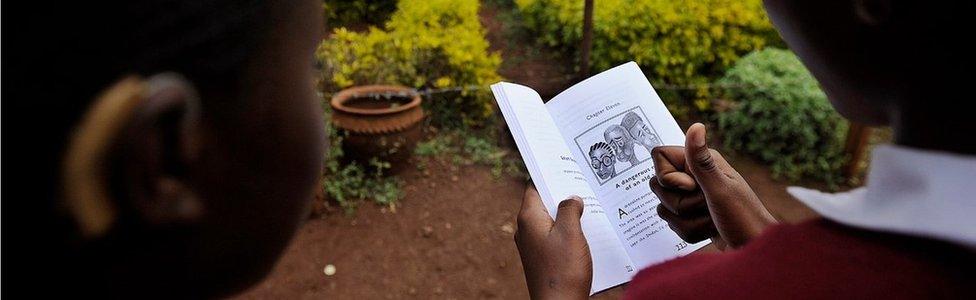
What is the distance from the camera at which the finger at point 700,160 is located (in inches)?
56.0

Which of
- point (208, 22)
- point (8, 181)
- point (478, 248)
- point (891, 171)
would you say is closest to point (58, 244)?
point (8, 181)

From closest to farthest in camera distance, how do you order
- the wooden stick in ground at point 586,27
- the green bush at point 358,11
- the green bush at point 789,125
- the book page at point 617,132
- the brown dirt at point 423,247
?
the book page at point 617,132, the brown dirt at point 423,247, the wooden stick in ground at point 586,27, the green bush at point 789,125, the green bush at point 358,11

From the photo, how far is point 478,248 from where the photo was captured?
12.0ft

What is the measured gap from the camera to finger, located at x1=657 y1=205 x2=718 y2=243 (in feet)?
5.04

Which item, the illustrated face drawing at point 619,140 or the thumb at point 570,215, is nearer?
the thumb at point 570,215

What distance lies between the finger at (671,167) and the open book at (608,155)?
7 centimetres

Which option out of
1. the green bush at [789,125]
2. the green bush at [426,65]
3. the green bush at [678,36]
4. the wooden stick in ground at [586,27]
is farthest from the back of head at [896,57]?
the green bush at [678,36]

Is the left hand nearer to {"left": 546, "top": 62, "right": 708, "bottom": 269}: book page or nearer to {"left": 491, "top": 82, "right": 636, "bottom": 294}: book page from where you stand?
{"left": 491, "top": 82, "right": 636, "bottom": 294}: book page

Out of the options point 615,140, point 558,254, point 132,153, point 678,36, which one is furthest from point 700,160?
point 678,36

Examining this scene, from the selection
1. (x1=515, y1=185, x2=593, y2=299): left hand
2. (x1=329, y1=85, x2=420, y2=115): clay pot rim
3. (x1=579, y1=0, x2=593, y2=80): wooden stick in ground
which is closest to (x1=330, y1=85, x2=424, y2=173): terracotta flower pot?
(x1=329, y1=85, x2=420, y2=115): clay pot rim

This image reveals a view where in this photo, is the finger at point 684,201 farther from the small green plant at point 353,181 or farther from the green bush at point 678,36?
the green bush at point 678,36

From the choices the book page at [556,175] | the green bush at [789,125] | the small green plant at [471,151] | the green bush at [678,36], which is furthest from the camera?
the green bush at [678,36]

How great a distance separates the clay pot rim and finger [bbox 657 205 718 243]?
2657mm

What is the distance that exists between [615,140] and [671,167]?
0.44 feet
